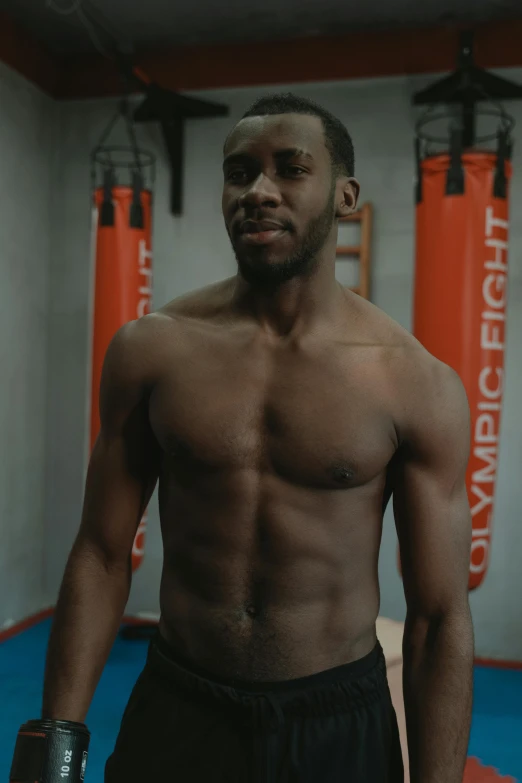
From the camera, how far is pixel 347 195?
4.01ft

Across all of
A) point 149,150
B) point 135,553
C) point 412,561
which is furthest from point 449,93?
point 412,561

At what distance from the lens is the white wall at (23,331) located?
394cm

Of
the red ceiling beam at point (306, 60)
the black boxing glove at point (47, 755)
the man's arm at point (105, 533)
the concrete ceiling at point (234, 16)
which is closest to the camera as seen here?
the black boxing glove at point (47, 755)

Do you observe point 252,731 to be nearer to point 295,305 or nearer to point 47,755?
point 47,755

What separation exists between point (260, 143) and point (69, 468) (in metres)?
3.50

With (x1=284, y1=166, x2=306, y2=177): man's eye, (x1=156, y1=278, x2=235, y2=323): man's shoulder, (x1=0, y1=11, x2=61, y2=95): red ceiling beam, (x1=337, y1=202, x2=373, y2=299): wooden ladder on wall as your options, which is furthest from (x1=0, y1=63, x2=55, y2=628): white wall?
(x1=284, y1=166, x2=306, y2=177): man's eye

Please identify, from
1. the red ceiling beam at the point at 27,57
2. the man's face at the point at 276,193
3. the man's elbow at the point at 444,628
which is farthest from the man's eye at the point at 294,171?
the red ceiling beam at the point at 27,57

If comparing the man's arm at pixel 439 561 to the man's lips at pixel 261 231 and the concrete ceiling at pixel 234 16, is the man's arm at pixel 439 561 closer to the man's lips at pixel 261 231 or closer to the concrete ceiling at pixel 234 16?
the man's lips at pixel 261 231

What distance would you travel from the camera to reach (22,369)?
4.12 m

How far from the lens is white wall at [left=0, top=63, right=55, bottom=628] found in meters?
3.94

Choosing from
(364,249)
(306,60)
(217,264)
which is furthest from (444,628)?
(306,60)

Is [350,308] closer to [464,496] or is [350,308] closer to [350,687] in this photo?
[464,496]

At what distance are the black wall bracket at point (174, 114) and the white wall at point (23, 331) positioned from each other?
651 millimetres

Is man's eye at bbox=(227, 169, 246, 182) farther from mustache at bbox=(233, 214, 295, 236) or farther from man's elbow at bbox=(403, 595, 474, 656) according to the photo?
man's elbow at bbox=(403, 595, 474, 656)
